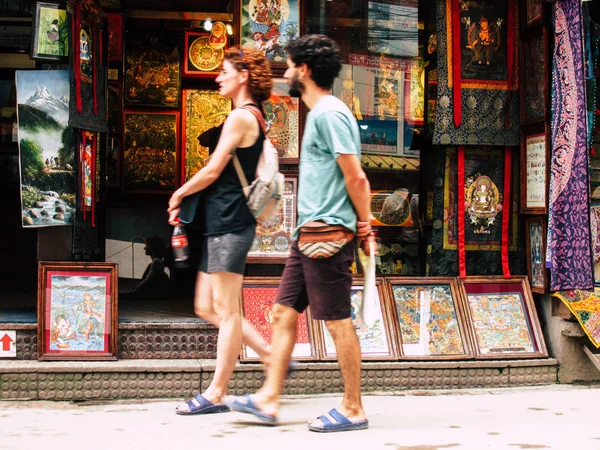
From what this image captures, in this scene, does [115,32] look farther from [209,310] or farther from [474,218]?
[209,310]

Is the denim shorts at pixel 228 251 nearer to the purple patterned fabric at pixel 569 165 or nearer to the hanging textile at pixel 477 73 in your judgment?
the hanging textile at pixel 477 73

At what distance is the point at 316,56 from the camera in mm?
4855

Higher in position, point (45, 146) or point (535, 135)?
point (535, 135)

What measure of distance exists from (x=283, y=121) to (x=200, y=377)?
6.40 feet

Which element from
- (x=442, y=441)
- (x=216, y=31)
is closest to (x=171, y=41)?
(x=216, y=31)

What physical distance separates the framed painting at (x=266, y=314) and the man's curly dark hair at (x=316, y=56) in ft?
7.14

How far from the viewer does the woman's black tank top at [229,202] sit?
202 inches

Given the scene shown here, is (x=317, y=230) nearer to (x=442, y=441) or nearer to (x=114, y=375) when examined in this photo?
(x=442, y=441)

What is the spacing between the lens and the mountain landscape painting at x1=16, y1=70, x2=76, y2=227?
6379mm

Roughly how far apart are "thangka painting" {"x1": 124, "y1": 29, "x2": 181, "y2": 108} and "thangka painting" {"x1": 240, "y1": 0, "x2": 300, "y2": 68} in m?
3.51

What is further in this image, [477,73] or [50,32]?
[477,73]

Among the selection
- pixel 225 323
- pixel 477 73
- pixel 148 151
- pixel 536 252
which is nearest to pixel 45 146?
pixel 225 323

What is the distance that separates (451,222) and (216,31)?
4.24 metres

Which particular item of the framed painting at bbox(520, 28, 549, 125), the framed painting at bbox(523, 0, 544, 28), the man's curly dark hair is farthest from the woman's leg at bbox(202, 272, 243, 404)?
the framed painting at bbox(523, 0, 544, 28)
